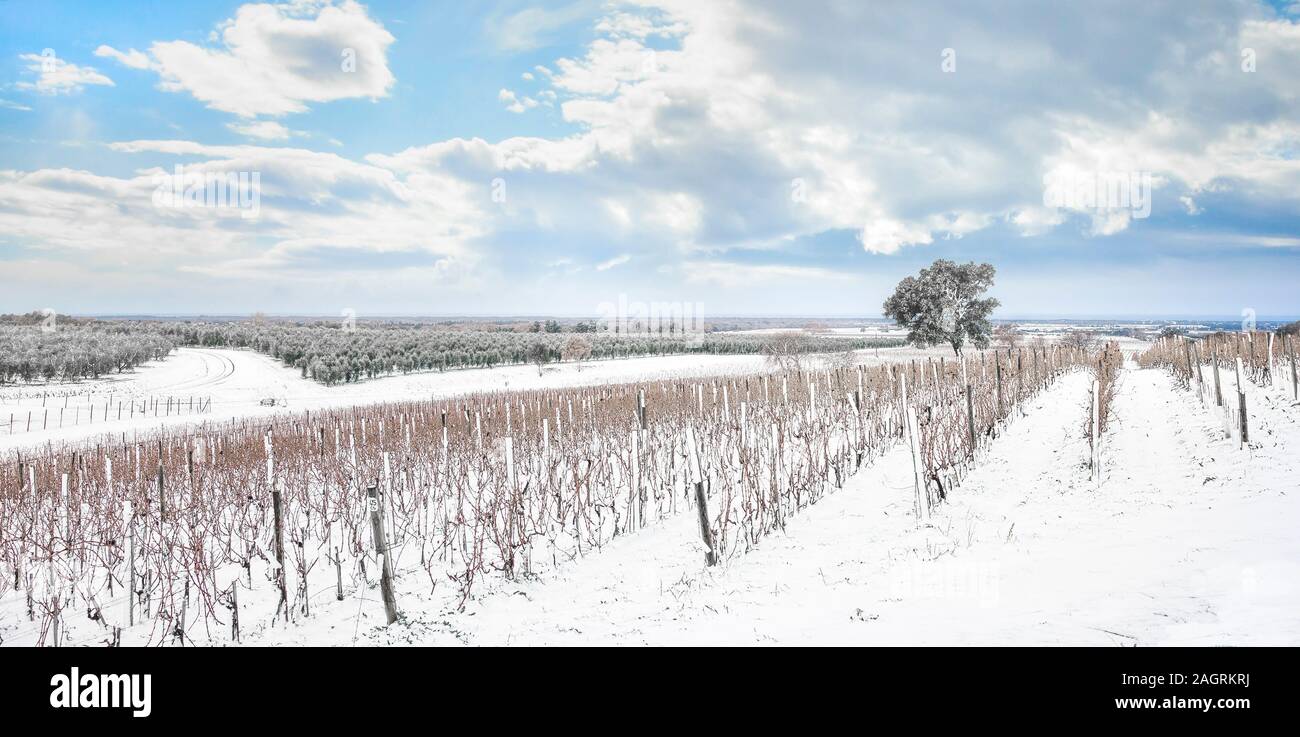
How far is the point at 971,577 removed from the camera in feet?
19.1

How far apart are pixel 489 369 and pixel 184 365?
21.2 meters

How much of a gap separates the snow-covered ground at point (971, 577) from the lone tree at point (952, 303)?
3026cm

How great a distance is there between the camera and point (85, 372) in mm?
37625

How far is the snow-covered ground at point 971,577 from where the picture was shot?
4434mm

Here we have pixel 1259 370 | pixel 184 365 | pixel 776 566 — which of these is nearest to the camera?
pixel 776 566

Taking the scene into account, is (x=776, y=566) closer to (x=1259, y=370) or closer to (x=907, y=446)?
(x=907, y=446)

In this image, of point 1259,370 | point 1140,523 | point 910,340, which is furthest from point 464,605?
point 910,340

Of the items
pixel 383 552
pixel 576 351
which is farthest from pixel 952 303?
pixel 383 552
